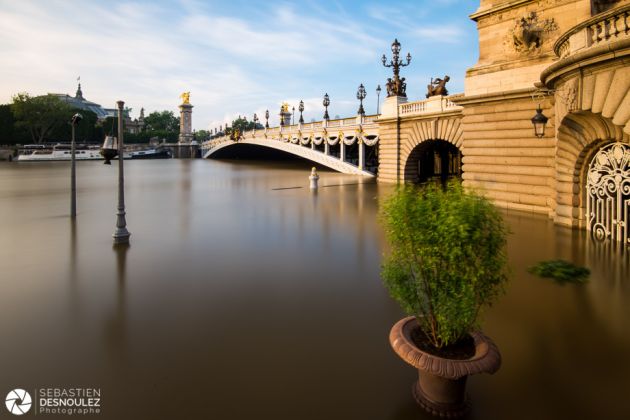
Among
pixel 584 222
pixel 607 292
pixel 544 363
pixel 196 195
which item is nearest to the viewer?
pixel 544 363

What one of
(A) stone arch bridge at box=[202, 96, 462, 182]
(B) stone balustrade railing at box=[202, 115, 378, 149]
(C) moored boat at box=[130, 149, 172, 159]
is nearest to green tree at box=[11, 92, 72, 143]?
(C) moored boat at box=[130, 149, 172, 159]

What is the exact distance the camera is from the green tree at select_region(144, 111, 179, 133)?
154 m

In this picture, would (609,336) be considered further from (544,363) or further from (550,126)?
(550,126)

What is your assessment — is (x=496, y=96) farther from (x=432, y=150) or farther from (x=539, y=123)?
(x=432, y=150)

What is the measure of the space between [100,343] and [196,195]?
1911 centimetres

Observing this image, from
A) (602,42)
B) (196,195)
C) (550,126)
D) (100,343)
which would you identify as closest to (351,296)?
(100,343)

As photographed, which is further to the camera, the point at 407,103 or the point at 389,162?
the point at 389,162

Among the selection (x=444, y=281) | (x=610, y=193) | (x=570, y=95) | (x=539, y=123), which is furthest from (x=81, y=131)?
(x=444, y=281)

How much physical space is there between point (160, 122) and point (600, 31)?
535ft

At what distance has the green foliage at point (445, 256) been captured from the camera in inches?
155

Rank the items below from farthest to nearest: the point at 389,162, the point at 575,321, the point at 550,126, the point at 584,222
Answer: the point at 389,162 → the point at 550,126 → the point at 584,222 → the point at 575,321

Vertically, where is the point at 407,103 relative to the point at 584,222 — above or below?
above

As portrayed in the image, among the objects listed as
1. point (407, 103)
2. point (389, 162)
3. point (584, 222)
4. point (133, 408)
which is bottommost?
point (133, 408)

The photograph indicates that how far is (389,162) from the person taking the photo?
32.2m
